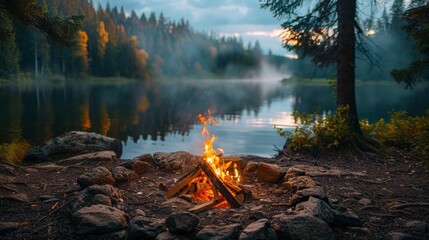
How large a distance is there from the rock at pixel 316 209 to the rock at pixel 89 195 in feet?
11.6

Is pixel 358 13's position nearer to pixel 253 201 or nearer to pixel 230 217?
pixel 253 201

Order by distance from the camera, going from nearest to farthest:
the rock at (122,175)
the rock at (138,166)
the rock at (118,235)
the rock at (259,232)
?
the rock at (259,232) → the rock at (118,235) → the rock at (122,175) → the rock at (138,166)

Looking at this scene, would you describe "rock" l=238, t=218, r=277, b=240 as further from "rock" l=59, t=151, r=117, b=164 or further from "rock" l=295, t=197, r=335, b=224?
"rock" l=59, t=151, r=117, b=164

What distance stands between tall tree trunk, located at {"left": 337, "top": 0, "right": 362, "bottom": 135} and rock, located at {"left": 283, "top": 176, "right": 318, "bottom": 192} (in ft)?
18.6

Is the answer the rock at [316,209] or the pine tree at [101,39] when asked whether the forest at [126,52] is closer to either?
the pine tree at [101,39]

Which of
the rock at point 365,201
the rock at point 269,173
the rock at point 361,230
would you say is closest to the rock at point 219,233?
the rock at point 361,230

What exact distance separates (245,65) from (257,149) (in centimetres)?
13633

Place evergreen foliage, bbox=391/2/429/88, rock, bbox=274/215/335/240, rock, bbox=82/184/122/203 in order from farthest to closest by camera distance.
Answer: evergreen foliage, bbox=391/2/429/88 → rock, bbox=82/184/122/203 → rock, bbox=274/215/335/240

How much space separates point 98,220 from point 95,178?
2007 mm

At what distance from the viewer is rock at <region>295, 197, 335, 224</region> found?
5.87 metres

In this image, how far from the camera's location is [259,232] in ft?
17.5

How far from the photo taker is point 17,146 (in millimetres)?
13977

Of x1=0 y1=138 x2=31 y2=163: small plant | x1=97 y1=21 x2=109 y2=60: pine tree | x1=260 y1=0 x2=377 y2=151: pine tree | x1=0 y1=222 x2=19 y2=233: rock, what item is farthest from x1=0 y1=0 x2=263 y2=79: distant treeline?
x1=0 y1=222 x2=19 y2=233: rock

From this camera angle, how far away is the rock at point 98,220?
18.8 feet
